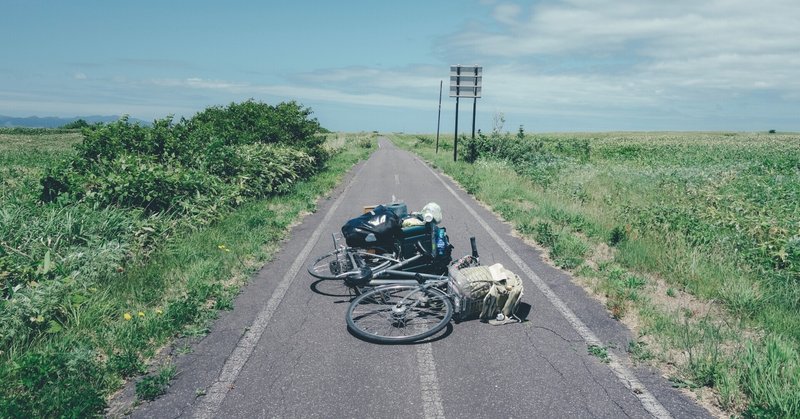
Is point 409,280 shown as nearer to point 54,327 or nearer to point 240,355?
point 240,355

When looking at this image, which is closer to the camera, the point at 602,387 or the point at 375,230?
the point at 602,387

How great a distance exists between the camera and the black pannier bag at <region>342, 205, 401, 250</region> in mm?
6551

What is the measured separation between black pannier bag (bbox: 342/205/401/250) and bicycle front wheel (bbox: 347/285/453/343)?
924mm

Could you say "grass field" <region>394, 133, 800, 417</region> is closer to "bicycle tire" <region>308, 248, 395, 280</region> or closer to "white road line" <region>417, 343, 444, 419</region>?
"white road line" <region>417, 343, 444, 419</region>

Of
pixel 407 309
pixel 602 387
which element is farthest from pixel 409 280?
pixel 602 387

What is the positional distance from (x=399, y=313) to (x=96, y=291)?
12.5ft

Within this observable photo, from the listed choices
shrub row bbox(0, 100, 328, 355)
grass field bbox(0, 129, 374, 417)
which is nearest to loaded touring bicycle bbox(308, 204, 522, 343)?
grass field bbox(0, 129, 374, 417)

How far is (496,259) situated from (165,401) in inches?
229

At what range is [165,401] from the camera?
3924 millimetres

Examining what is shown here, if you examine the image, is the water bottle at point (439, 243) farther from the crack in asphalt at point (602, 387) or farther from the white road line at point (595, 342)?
the crack in asphalt at point (602, 387)

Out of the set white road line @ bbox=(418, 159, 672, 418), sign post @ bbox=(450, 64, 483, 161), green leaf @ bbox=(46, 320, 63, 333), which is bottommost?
white road line @ bbox=(418, 159, 672, 418)

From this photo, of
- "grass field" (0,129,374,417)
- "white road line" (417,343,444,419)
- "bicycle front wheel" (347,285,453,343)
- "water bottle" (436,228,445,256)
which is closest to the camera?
"white road line" (417,343,444,419)

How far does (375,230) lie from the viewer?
21.5 feet

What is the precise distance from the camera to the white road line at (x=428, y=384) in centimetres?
382
